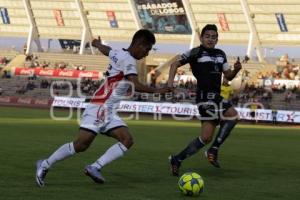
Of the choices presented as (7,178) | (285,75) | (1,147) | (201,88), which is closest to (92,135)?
(7,178)

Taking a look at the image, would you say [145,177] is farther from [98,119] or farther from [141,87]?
[141,87]

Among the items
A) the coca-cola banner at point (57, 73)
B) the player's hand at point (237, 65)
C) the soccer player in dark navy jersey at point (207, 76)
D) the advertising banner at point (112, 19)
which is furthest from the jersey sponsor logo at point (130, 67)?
the advertising banner at point (112, 19)

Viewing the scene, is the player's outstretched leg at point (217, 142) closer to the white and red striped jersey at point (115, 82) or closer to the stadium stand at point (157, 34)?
the white and red striped jersey at point (115, 82)

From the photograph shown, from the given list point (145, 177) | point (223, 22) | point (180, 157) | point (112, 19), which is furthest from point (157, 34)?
point (145, 177)

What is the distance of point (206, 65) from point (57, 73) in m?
58.4

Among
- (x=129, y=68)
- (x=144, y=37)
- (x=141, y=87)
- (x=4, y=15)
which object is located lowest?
(x=141, y=87)

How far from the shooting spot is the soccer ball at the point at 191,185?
841cm

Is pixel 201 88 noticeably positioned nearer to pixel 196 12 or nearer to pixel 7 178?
pixel 7 178

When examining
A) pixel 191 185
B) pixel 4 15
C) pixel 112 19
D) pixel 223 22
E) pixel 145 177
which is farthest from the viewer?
pixel 4 15

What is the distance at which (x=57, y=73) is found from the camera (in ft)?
225

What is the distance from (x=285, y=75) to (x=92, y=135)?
52.2m

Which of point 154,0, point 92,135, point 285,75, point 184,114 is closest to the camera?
point 92,135

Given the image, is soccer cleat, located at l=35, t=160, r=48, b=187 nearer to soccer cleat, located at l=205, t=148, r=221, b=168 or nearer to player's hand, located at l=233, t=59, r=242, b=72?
player's hand, located at l=233, t=59, r=242, b=72

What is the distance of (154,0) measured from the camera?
69.9 metres
